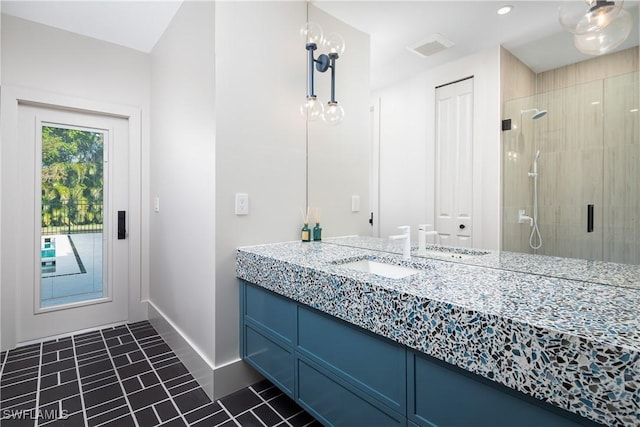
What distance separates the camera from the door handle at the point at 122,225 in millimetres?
3006

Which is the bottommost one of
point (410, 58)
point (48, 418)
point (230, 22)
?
point (48, 418)

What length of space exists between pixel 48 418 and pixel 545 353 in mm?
2296

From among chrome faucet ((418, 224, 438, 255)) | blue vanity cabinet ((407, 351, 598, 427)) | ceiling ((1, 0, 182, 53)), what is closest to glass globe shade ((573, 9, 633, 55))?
chrome faucet ((418, 224, 438, 255))

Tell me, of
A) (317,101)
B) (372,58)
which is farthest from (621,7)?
(317,101)

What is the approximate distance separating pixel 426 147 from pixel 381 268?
0.68m

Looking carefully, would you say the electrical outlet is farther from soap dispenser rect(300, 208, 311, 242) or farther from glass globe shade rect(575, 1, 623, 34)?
glass globe shade rect(575, 1, 623, 34)

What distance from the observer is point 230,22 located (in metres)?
1.93

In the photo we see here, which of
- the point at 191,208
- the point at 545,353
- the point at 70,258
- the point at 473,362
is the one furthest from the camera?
the point at 70,258

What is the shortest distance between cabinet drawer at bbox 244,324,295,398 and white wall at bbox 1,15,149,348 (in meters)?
1.75

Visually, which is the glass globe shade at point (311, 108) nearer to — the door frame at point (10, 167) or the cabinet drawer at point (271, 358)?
the cabinet drawer at point (271, 358)

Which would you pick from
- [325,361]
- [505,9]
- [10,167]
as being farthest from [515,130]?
[10,167]

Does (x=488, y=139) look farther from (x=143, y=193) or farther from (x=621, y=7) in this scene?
(x=143, y=193)

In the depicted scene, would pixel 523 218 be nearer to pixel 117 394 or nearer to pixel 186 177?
pixel 186 177

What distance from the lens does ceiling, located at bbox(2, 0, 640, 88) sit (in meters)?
1.20
